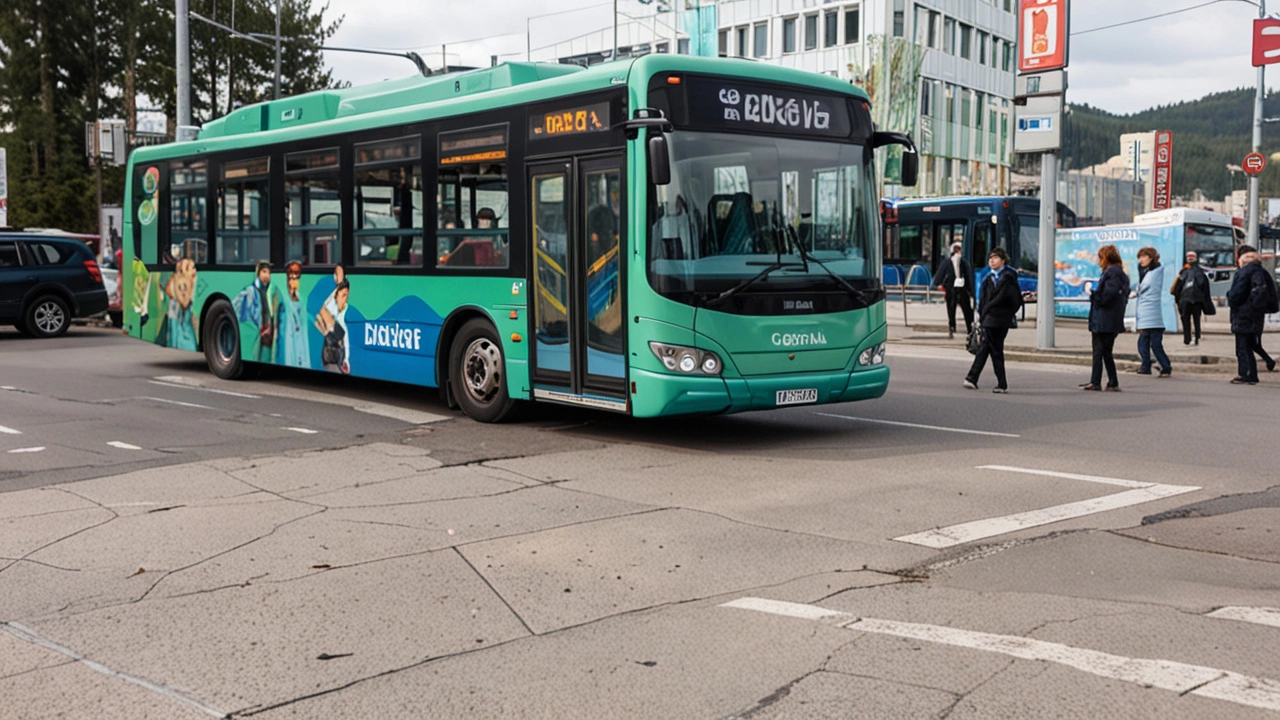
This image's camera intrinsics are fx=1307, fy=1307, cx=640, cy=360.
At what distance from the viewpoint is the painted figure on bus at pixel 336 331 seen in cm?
1379

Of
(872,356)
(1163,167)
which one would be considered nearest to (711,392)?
(872,356)

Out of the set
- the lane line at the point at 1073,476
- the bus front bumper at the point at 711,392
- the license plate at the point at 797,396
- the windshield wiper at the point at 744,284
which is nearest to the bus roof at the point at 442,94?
the windshield wiper at the point at 744,284

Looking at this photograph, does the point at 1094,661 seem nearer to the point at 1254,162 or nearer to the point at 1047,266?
the point at 1047,266

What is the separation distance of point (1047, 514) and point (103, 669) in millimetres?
5358

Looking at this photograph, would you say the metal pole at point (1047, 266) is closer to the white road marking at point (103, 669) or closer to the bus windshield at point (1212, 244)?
the bus windshield at point (1212, 244)

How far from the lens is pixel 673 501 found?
27.4 ft

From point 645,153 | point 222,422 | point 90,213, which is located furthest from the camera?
point 90,213

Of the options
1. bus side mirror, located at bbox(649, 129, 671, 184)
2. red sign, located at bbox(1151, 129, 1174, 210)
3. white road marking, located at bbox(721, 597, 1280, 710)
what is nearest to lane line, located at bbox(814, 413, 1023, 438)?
bus side mirror, located at bbox(649, 129, 671, 184)

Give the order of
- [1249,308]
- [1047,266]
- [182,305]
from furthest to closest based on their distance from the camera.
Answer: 1. [1047,266]
2. [182,305]
3. [1249,308]

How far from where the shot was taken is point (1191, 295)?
2256 centimetres

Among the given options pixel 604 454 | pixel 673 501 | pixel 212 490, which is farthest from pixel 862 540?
pixel 212 490

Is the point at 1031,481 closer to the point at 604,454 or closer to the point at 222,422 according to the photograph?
the point at 604,454

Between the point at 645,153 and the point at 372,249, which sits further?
the point at 372,249

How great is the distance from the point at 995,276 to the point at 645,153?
7.18 metres
